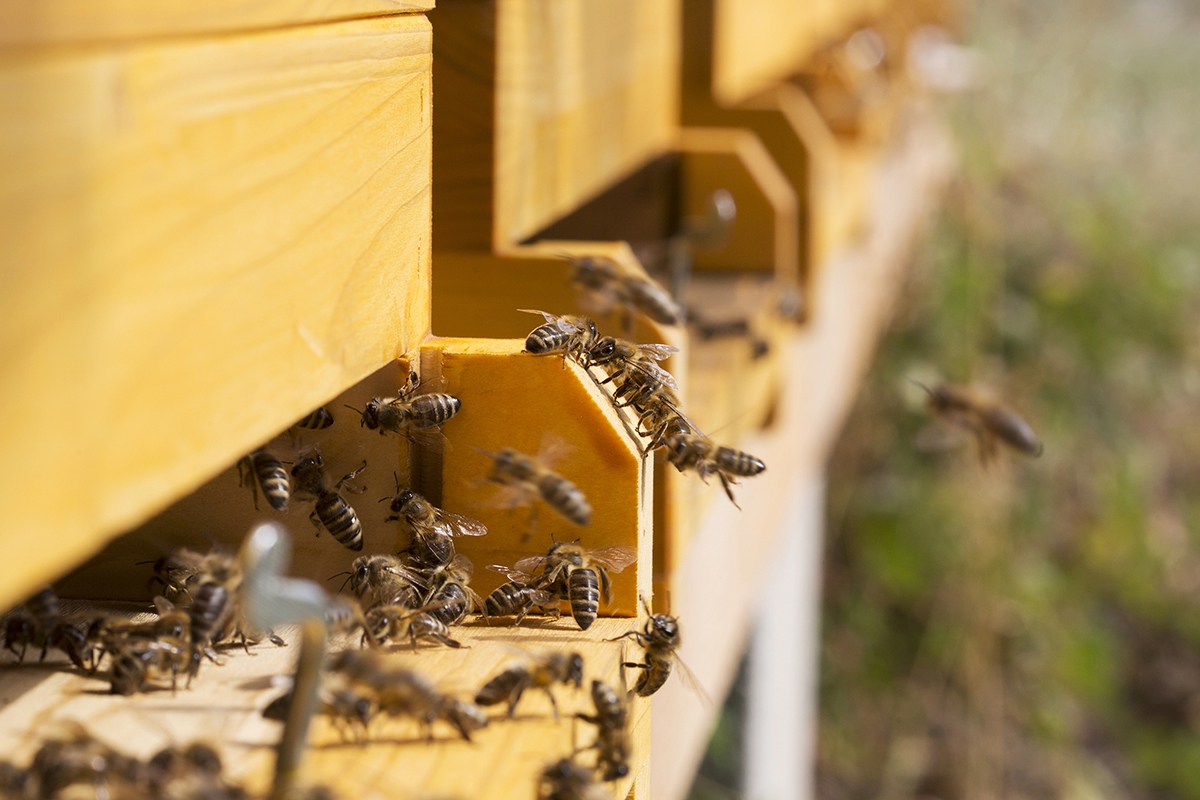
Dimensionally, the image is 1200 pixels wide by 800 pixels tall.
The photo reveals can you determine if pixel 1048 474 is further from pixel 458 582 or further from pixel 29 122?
pixel 29 122

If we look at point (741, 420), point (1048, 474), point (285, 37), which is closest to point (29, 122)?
point (285, 37)

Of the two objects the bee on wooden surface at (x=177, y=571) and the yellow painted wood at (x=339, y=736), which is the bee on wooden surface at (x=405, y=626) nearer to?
the yellow painted wood at (x=339, y=736)

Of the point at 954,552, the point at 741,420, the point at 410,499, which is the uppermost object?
the point at 410,499

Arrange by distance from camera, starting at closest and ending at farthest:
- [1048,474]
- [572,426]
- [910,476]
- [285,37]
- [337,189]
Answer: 1. [285,37]
2. [337,189]
3. [572,426]
4. [910,476]
5. [1048,474]

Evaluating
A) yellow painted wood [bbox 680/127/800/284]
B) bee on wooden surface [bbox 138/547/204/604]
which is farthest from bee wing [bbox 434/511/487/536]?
yellow painted wood [bbox 680/127/800/284]

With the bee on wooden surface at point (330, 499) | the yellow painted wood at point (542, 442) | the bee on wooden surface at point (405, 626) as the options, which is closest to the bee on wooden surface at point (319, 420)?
the bee on wooden surface at point (330, 499)

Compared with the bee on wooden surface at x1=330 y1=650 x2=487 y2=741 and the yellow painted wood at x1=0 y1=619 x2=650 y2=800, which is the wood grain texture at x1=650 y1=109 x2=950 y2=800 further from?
the bee on wooden surface at x1=330 y1=650 x2=487 y2=741
